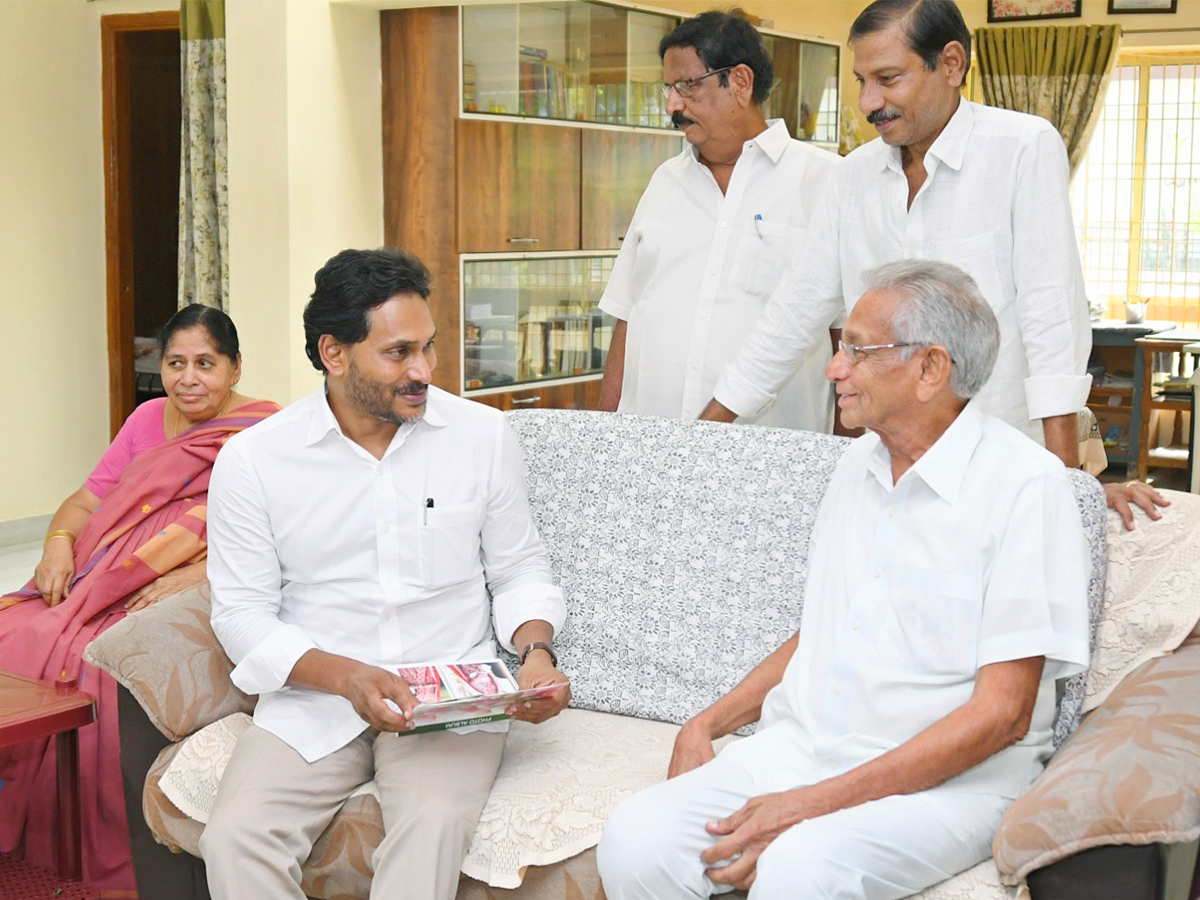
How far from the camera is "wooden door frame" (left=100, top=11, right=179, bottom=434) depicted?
6027 mm

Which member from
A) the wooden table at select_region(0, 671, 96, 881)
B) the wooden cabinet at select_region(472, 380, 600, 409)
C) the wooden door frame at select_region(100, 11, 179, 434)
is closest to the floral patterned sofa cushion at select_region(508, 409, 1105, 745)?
the wooden table at select_region(0, 671, 96, 881)

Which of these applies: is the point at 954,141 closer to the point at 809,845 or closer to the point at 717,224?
the point at 717,224

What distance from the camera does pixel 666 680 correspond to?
8.38 ft

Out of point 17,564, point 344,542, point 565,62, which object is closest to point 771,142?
point 344,542

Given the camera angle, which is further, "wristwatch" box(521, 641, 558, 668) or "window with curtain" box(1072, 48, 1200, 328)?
"window with curtain" box(1072, 48, 1200, 328)

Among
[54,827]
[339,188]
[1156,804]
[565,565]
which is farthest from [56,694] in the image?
[339,188]

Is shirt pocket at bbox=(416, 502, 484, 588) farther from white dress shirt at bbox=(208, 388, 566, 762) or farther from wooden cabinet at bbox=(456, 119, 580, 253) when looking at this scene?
wooden cabinet at bbox=(456, 119, 580, 253)

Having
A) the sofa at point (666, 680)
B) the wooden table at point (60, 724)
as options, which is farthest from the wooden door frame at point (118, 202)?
the sofa at point (666, 680)

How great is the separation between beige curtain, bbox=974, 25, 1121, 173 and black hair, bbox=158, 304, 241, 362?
6930 mm

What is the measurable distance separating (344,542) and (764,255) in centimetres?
125

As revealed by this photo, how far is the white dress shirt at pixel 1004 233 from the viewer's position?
7.93ft

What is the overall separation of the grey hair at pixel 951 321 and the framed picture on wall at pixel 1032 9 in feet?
25.3

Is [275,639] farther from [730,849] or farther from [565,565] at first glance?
[730,849]

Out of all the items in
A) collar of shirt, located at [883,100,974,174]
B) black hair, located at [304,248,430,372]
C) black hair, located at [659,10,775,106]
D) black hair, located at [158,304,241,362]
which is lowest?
black hair, located at [158,304,241,362]
